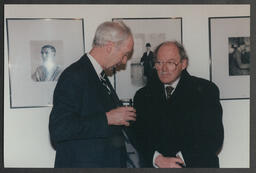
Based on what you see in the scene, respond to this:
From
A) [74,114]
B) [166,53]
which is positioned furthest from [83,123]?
[166,53]

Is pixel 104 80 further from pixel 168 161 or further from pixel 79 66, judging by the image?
pixel 168 161

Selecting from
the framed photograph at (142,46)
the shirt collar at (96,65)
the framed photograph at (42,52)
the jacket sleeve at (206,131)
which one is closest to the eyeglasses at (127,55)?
the framed photograph at (142,46)

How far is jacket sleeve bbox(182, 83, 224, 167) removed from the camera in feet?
6.59

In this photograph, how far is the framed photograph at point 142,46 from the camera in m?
2.02

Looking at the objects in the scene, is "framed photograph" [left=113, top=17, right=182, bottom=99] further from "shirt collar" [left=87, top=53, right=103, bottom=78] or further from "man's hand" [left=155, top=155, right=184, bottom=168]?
"man's hand" [left=155, top=155, right=184, bottom=168]

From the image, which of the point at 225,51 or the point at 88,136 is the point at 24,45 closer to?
the point at 88,136

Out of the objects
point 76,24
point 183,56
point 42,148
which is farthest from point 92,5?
point 42,148

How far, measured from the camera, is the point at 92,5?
6.72 ft

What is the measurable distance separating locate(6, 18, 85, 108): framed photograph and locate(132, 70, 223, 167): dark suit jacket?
0.57 meters

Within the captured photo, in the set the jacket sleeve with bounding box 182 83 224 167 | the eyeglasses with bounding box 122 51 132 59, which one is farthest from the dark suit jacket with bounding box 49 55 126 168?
the jacket sleeve with bounding box 182 83 224 167

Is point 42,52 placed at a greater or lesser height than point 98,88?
greater

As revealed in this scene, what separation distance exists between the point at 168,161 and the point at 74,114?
73 cm

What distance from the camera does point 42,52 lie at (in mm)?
2025

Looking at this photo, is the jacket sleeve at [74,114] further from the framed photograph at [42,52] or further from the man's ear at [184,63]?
the man's ear at [184,63]
